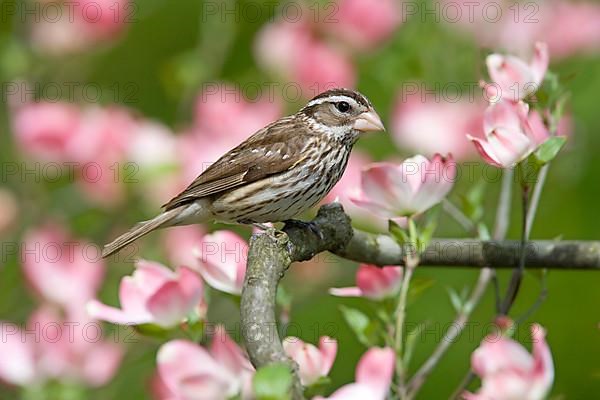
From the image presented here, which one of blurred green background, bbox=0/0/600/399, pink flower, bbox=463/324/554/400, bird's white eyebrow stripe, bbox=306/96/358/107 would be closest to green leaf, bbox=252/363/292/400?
pink flower, bbox=463/324/554/400

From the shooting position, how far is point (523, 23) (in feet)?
8.34

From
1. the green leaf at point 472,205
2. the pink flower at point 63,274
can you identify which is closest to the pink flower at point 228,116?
the pink flower at point 63,274

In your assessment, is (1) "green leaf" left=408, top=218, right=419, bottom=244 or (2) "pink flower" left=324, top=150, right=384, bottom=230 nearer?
(1) "green leaf" left=408, top=218, right=419, bottom=244

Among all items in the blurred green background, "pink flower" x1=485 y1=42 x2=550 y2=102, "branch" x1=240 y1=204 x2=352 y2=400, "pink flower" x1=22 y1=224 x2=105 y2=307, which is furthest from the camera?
the blurred green background

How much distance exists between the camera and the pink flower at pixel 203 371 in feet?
3.00

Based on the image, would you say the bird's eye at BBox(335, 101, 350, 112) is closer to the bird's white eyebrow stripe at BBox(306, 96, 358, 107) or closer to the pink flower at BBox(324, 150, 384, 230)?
the bird's white eyebrow stripe at BBox(306, 96, 358, 107)

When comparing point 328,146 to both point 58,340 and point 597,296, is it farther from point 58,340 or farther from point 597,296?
point 597,296

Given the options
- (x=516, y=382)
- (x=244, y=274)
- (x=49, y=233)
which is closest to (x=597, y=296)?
(x=49, y=233)

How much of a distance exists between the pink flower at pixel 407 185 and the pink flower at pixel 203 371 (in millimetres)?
260

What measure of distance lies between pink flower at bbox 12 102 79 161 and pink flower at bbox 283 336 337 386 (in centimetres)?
123

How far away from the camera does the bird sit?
1902 millimetres

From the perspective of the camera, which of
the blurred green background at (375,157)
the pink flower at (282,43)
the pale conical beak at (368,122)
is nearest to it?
the pale conical beak at (368,122)

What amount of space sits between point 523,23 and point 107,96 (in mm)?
982

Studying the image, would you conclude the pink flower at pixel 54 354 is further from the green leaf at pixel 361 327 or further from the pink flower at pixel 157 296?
the green leaf at pixel 361 327
